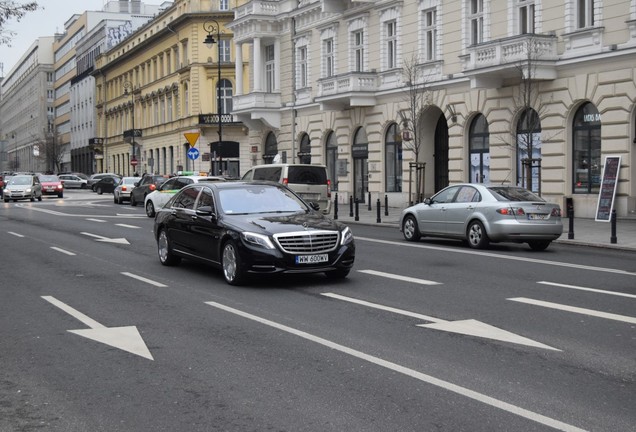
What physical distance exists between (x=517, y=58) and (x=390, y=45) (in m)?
10.6

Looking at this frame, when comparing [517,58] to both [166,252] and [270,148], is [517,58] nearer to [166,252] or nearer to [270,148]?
[166,252]

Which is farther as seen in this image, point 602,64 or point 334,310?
point 602,64

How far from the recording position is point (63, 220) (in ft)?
101

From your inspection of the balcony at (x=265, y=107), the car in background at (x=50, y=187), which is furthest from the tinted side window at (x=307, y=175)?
the car in background at (x=50, y=187)

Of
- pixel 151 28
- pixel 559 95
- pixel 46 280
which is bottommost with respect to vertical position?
pixel 46 280

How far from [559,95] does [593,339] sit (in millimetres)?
21436

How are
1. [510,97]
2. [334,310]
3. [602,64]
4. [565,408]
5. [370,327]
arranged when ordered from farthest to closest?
[510,97]
[602,64]
[334,310]
[370,327]
[565,408]

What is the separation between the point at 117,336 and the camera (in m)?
8.99

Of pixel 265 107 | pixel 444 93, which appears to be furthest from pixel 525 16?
pixel 265 107

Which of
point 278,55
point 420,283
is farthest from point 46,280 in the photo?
point 278,55

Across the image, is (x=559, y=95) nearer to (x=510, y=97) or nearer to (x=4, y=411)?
(x=510, y=97)

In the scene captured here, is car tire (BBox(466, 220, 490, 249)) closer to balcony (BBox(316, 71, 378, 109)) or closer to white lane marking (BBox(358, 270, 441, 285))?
white lane marking (BBox(358, 270, 441, 285))

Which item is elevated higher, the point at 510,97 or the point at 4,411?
the point at 510,97

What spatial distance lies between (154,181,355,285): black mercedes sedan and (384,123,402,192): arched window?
23618mm
